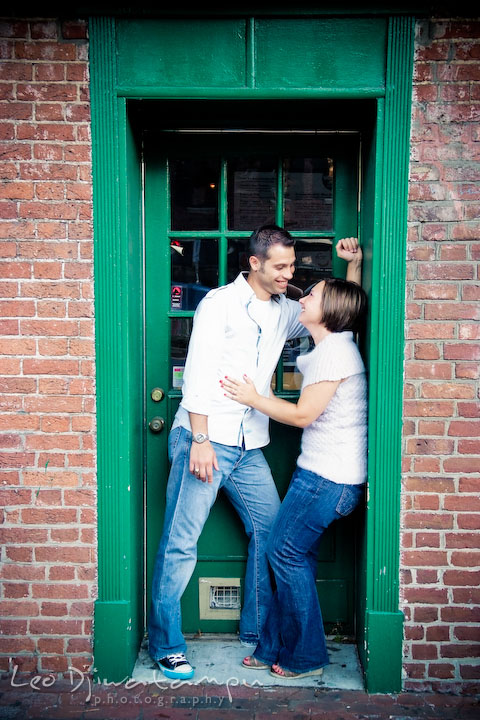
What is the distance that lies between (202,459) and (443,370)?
1.26 m

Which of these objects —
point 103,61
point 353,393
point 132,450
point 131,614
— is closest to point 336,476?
point 353,393

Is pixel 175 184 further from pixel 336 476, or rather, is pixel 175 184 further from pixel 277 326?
pixel 336 476

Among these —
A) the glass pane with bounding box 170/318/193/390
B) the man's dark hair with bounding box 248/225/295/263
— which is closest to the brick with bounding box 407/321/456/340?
the man's dark hair with bounding box 248/225/295/263

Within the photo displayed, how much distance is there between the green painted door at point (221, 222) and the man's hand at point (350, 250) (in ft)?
0.49

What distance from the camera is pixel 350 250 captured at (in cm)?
327

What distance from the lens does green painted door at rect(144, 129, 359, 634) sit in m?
3.40

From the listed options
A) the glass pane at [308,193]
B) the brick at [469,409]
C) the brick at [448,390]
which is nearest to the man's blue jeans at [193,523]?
the brick at [448,390]

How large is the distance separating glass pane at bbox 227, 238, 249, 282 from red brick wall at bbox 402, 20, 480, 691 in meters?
0.92

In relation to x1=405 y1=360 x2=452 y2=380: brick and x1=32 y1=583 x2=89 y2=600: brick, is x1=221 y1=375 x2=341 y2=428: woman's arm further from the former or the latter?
x1=32 y1=583 x2=89 y2=600: brick

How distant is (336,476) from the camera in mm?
3027

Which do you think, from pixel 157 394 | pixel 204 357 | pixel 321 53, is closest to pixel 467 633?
pixel 204 357

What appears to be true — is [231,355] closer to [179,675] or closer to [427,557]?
[427,557]

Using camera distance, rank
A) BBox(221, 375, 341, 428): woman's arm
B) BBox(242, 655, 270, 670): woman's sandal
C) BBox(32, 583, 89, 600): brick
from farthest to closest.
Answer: BBox(242, 655, 270, 670): woman's sandal, BBox(32, 583, 89, 600): brick, BBox(221, 375, 341, 428): woman's arm

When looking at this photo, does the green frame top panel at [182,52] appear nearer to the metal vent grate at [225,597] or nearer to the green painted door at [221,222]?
the green painted door at [221,222]
